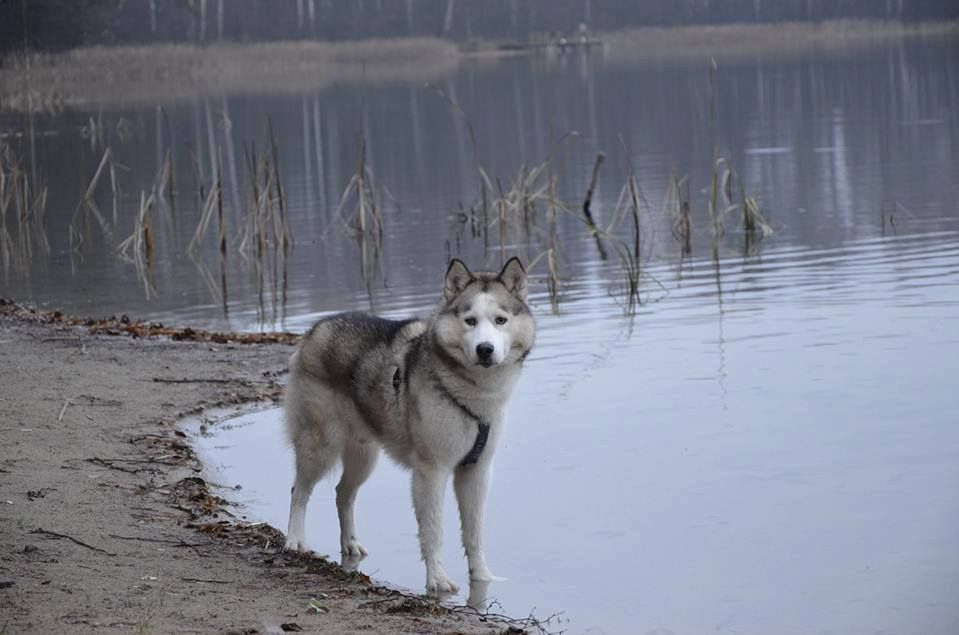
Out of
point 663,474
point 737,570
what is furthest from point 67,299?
point 737,570

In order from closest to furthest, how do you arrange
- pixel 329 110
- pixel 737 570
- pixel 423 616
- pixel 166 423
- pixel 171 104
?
pixel 423 616 → pixel 737 570 → pixel 166 423 → pixel 329 110 → pixel 171 104

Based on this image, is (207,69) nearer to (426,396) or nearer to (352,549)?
(352,549)

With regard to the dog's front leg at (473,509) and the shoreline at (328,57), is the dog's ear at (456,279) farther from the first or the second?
the shoreline at (328,57)

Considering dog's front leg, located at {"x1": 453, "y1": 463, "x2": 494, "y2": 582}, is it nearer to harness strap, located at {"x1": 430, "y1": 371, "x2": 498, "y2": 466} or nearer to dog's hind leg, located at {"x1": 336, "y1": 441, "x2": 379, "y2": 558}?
harness strap, located at {"x1": 430, "y1": 371, "x2": 498, "y2": 466}

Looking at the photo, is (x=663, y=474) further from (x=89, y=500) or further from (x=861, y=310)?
(x=861, y=310)

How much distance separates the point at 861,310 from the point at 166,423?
22.0 feet

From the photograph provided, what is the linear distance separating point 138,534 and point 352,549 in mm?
1063

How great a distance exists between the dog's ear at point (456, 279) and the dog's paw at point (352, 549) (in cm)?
151

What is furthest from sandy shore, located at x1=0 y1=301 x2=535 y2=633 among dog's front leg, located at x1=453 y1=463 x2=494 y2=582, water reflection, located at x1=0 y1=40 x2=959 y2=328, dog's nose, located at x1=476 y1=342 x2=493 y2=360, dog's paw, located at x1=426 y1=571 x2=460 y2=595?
water reflection, located at x1=0 y1=40 x2=959 y2=328

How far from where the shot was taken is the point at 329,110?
151 ft

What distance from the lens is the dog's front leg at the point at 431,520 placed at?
641cm

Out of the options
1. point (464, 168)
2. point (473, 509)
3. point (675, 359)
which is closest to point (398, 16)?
point (464, 168)

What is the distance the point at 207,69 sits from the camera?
6712cm

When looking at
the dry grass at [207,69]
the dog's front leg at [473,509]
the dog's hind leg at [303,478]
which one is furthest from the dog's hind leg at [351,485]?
the dry grass at [207,69]
